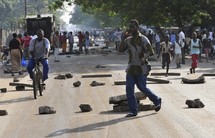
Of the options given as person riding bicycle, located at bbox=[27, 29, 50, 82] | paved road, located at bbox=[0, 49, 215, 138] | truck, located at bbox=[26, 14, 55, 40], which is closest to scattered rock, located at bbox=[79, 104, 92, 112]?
paved road, located at bbox=[0, 49, 215, 138]

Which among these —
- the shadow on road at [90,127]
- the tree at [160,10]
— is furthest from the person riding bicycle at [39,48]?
the tree at [160,10]

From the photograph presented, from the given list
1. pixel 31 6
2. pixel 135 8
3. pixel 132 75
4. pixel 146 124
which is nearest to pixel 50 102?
pixel 132 75

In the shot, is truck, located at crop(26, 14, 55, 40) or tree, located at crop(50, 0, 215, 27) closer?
tree, located at crop(50, 0, 215, 27)

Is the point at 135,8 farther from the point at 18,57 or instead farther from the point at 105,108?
the point at 105,108

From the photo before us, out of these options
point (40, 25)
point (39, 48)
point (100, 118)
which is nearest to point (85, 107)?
point (100, 118)

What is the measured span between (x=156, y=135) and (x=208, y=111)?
2.86 metres

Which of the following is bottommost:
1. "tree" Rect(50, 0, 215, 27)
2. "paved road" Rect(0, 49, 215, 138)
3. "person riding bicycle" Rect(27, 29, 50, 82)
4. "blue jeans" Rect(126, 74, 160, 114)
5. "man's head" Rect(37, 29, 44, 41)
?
"paved road" Rect(0, 49, 215, 138)

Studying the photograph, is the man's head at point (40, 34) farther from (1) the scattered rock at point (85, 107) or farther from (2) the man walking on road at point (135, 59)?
(2) the man walking on road at point (135, 59)

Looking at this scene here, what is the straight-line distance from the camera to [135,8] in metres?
40.3

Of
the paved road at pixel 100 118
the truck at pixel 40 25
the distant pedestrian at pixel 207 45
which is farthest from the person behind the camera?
the truck at pixel 40 25

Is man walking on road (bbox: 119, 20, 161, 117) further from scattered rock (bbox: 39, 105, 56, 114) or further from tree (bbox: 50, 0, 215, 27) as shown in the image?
tree (bbox: 50, 0, 215, 27)

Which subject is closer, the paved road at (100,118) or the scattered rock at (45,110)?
the paved road at (100,118)

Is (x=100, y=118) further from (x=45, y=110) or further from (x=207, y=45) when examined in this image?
(x=207, y=45)

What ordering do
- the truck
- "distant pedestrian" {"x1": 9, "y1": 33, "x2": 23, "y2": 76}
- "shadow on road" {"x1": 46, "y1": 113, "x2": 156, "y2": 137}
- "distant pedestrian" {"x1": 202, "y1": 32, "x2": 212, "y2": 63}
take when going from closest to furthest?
"shadow on road" {"x1": 46, "y1": 113, "x2": 156, "y2": 137} → "distant pedestrian" {"x1": 9, "y1": 33, "x2": 23, "y2": 76} → "distant pedestrian" {"x1": 202, "y1": 32, "x2": 212, "y2": 63} → the truck
